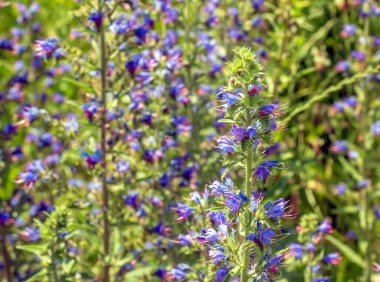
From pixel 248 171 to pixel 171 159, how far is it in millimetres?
1899

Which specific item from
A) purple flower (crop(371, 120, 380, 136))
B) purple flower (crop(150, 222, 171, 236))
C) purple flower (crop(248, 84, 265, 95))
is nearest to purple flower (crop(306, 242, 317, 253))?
purple flower (crop(150, 222, 171, 236))

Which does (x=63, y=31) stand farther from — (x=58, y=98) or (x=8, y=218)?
(x=8, y=218)

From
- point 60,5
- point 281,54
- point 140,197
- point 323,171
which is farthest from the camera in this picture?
point 60,5

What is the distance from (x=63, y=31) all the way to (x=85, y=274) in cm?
347

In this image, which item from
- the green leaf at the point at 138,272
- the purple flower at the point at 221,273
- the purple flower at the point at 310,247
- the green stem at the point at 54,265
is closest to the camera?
the purple flower at the point at 221,273

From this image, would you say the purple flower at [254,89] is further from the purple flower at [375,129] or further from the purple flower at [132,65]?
the purple flower at [375,129]

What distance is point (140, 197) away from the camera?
4.04 m

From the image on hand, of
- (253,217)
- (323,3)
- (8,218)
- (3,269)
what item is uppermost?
(323,3)

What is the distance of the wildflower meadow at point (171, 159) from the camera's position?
2.36 meters

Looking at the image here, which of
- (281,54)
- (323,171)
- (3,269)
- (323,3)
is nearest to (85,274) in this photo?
(3,269)

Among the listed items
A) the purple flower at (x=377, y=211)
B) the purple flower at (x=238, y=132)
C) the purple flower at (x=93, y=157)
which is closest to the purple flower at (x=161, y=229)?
the purple flower at (x=93, y=157)

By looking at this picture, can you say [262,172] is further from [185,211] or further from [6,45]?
[6,45]

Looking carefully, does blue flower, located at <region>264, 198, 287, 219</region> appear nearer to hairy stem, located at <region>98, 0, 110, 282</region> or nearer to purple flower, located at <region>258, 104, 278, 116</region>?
purple flower, located at <region>258, 104, 278, 116</region>

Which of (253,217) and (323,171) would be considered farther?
(323,171)
